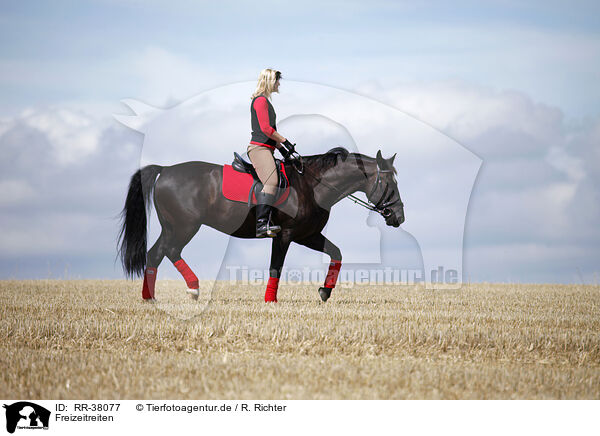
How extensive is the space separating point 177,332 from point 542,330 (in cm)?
472

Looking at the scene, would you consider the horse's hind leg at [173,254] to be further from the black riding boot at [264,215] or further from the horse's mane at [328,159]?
the horse's mane at [328,159]

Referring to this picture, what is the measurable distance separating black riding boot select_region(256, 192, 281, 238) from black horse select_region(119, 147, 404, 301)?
14.4 inches

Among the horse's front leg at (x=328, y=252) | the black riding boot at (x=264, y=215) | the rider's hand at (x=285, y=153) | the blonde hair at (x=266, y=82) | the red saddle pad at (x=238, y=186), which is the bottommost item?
the horse's front leg at (x=328, y=252)

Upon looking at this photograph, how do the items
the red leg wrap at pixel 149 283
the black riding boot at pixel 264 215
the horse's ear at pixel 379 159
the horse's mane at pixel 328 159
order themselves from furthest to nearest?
the red leg wrap at pixel 149 283 → the horse's mane at pixel 328 159 → the horse's ear at pixel 379 159 → the black riding boot at pixel 264 215

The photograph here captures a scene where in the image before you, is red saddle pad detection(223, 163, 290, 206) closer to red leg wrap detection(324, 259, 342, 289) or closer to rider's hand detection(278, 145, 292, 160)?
rider's hand detection(278, 145, 292, 160)

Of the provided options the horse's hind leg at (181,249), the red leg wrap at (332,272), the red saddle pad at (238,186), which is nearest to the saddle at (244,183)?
the red saddle pad at (238,186)

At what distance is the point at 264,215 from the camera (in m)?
9.17

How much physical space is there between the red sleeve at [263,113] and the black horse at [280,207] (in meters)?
1.06

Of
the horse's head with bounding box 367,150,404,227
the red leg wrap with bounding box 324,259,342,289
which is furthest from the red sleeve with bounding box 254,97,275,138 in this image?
the red leg wrap with bounding box 324,259,342,289

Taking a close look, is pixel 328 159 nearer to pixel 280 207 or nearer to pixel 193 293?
pixel 280 207

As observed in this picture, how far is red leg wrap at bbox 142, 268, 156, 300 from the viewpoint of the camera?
10227 mm

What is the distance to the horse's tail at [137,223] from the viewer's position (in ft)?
34.2

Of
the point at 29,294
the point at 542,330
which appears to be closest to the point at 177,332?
the point at 542,330

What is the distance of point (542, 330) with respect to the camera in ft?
26.2
